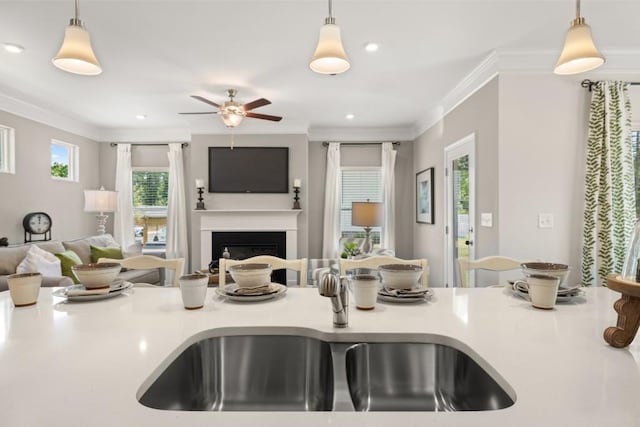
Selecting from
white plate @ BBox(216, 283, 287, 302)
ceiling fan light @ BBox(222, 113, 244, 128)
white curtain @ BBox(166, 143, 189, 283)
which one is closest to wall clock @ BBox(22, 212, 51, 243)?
white curtain @ BBox(166, 143, 189, 283)

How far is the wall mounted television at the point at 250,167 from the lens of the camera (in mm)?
5656

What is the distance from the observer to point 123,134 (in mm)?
6043

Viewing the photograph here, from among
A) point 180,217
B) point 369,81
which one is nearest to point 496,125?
point 369,81

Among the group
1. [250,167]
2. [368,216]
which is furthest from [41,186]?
[368,216]

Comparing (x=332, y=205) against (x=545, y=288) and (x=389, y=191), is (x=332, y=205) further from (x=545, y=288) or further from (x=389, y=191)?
(x=545, y=288)

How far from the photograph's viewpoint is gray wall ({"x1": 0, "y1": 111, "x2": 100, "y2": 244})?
14.1 feet

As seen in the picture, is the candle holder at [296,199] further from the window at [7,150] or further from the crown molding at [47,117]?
the window at [7,150]

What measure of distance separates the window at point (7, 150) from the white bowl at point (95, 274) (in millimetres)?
4028

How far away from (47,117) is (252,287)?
16.5 ft

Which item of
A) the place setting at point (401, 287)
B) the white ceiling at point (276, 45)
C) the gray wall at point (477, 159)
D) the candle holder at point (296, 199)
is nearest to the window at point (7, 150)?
the white ceiling at point (276, 45)

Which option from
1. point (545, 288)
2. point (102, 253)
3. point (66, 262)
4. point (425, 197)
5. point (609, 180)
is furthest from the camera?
point (425, 197)

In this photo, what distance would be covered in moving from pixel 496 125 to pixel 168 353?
3.09m

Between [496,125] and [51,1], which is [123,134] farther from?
[496,125]

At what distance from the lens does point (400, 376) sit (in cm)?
102
